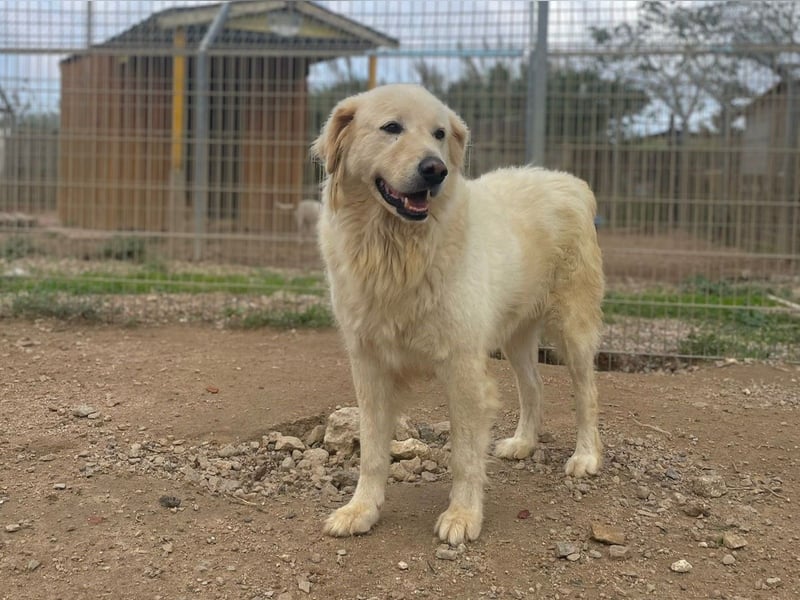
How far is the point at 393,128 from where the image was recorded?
2955 mm

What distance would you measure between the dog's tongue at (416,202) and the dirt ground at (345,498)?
49.3 inches

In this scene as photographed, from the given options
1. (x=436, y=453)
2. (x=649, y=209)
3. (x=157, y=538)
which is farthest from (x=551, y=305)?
(x=649, y=209)

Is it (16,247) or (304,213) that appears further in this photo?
(304,213)

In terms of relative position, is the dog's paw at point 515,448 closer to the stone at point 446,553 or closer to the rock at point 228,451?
the stone at point 446,553

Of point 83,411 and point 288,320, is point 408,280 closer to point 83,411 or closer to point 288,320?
point 83,411

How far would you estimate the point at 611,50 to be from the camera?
7.19 metres

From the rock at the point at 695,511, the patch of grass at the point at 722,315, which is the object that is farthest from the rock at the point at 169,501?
the patch of grass at the point at 722,315

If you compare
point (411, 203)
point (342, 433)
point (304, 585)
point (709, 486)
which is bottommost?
point (304, 585)

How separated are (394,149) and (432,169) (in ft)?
0.63

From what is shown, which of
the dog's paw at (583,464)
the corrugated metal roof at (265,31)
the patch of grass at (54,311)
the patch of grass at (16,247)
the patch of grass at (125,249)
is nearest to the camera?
the dog's paw at (583,464)

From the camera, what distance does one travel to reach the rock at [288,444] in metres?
3.82

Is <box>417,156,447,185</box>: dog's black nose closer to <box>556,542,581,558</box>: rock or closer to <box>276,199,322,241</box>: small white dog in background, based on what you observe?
<box>556,542,581,558</box>: rock

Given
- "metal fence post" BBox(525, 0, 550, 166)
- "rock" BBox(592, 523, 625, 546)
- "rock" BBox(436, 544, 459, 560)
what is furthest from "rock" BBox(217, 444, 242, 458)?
"metal fence post" BBox(525, 0, 550, 166)

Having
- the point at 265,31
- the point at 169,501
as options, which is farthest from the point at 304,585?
the point at 265,31
